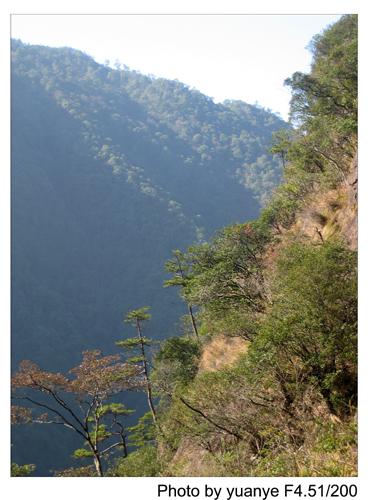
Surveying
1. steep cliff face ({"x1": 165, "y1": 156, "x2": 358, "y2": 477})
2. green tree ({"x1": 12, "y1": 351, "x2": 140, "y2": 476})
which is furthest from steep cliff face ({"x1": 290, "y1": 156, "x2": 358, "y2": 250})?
green tree ({"x1": 12, "y1": 351, "x2": 140, "y2": 476})

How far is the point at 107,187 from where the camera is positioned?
110 meters

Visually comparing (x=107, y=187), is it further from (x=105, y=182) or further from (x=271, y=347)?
(x=271, y=347)

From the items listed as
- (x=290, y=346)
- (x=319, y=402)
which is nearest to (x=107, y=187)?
(x=290, y=346)

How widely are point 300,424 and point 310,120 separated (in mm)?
14053

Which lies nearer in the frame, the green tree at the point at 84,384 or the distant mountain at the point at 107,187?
the green tree at the point at 84,384

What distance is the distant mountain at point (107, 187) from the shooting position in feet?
275

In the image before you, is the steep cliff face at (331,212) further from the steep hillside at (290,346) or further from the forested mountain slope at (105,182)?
the forested mountain slope at (105,182)

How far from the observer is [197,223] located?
9706cm

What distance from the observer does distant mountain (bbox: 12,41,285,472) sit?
3302 inches

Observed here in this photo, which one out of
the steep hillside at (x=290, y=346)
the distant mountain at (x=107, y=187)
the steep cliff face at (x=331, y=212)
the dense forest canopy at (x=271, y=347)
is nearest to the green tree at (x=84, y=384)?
the dense forest canopy at (x=271, y=347)

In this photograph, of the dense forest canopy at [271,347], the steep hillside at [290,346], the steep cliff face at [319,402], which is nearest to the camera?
the steep cliff face at [319,402]

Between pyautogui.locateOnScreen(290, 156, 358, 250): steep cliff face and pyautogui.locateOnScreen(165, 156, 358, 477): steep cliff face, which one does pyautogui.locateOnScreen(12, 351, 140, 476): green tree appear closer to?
pyautogui.locateOnScreen(165, 156, 358, 477): steep cliff face

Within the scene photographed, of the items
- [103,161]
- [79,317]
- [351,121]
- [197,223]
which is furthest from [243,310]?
[103,161]

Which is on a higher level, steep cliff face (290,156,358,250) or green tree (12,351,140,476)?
steep cliff face (290,156,358,250)
